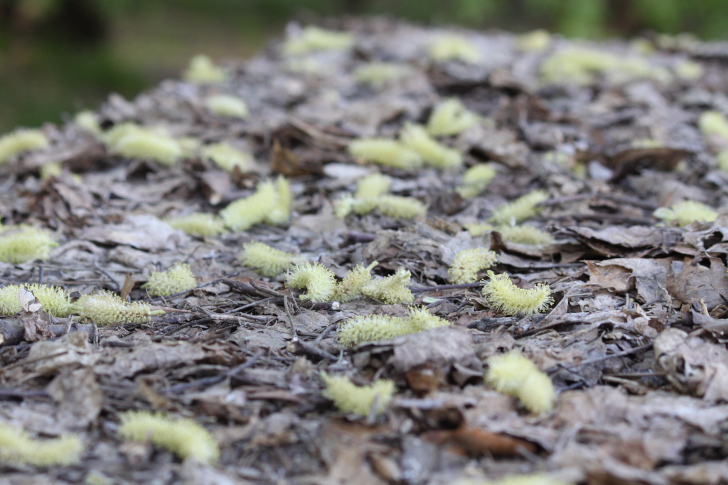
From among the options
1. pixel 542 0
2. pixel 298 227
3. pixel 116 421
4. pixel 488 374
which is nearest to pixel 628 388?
pixel 488 374

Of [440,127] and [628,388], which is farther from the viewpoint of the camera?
[440,127]

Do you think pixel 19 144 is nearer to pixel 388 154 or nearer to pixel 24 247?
pixel 24 247

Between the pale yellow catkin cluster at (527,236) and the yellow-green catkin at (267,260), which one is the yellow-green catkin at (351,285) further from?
the pale yellow catkin cluster at (527,236)

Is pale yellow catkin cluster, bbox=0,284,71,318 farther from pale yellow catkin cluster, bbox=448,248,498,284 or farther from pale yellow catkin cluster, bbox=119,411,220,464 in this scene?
pale yellow catkin cluster, bbox=448,248,498,284

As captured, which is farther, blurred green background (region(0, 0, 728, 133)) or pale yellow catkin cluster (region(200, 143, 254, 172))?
blurred green background (region(0, 0, 728, 133))

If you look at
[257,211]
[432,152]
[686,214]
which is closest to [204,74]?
[432,152]

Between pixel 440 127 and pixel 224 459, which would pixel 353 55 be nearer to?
pixel 440 127

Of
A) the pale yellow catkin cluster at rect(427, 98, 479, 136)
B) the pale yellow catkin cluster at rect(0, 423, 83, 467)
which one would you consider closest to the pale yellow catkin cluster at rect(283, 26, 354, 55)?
the pale yellow catkin cluster at rect(427, 98, 479, 136)
